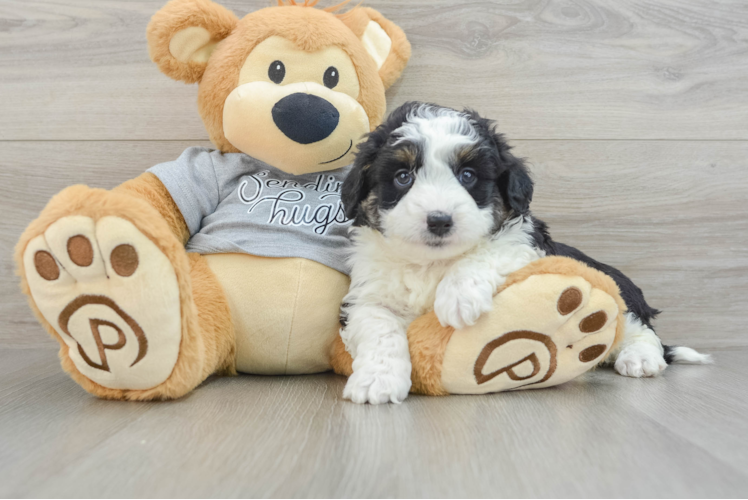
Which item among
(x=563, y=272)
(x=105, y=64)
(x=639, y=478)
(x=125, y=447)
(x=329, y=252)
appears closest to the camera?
(x=639, y=478)

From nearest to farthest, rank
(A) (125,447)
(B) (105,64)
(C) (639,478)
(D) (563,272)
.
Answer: (C) (639,478) < (A) (125,447) < (D) (563,272) < (B) (105,64)

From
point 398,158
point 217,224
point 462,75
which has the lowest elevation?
point 217,224

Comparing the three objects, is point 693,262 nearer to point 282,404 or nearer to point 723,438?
point 723,438

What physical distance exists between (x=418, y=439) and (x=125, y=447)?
52 centimetres

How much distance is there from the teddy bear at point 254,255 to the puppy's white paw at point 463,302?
0.03 meters

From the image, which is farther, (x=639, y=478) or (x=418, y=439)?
(x=418, y=439)

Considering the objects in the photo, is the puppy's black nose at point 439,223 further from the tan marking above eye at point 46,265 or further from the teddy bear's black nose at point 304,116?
the tan marking above eye at point 46,265

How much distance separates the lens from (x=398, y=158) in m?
1.36

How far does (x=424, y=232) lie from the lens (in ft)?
4.18

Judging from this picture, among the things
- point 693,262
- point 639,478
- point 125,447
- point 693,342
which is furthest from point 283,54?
point 693,342

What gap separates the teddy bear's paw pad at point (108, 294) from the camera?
1.12 m

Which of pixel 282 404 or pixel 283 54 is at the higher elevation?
pixel 283 54

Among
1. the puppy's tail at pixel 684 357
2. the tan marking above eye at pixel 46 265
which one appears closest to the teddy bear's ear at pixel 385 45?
the tan marking above eye at pixel 46 265

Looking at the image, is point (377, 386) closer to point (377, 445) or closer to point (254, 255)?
point (377, 445)
